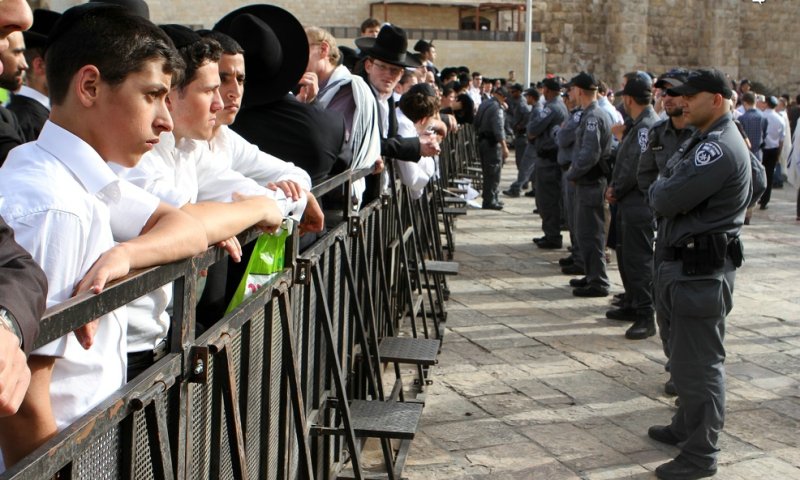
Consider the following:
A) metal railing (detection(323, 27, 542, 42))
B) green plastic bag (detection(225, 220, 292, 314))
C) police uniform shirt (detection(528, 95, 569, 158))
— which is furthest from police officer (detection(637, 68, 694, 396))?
metal railing (detection(323, 27, 542, 42))

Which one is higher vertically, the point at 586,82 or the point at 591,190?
the point at 586,82

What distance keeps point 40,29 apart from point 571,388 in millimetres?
3716

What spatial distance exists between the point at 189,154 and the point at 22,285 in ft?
5.47

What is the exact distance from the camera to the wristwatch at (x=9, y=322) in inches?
53.5

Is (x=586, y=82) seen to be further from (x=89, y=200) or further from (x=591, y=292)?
(x=89, y=200)

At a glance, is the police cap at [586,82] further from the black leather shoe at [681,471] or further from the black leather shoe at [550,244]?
the black leather shoe at [681,471]

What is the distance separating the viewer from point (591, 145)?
8.92 meters

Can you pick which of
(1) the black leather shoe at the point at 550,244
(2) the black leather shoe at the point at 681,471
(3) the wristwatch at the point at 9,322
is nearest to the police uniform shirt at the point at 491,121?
(1) the black leather shoe at the point at 550,244

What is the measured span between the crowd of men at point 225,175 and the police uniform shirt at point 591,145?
0.07 ft

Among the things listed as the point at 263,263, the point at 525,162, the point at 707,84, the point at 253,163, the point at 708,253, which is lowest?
the point at 525,162

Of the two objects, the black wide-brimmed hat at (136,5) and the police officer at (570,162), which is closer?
the black wide-brimmed hat at (136,5)

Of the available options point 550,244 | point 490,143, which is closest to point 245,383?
point 550,244

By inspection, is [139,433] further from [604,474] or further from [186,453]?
[604,474]

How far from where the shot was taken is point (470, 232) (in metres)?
12.3
